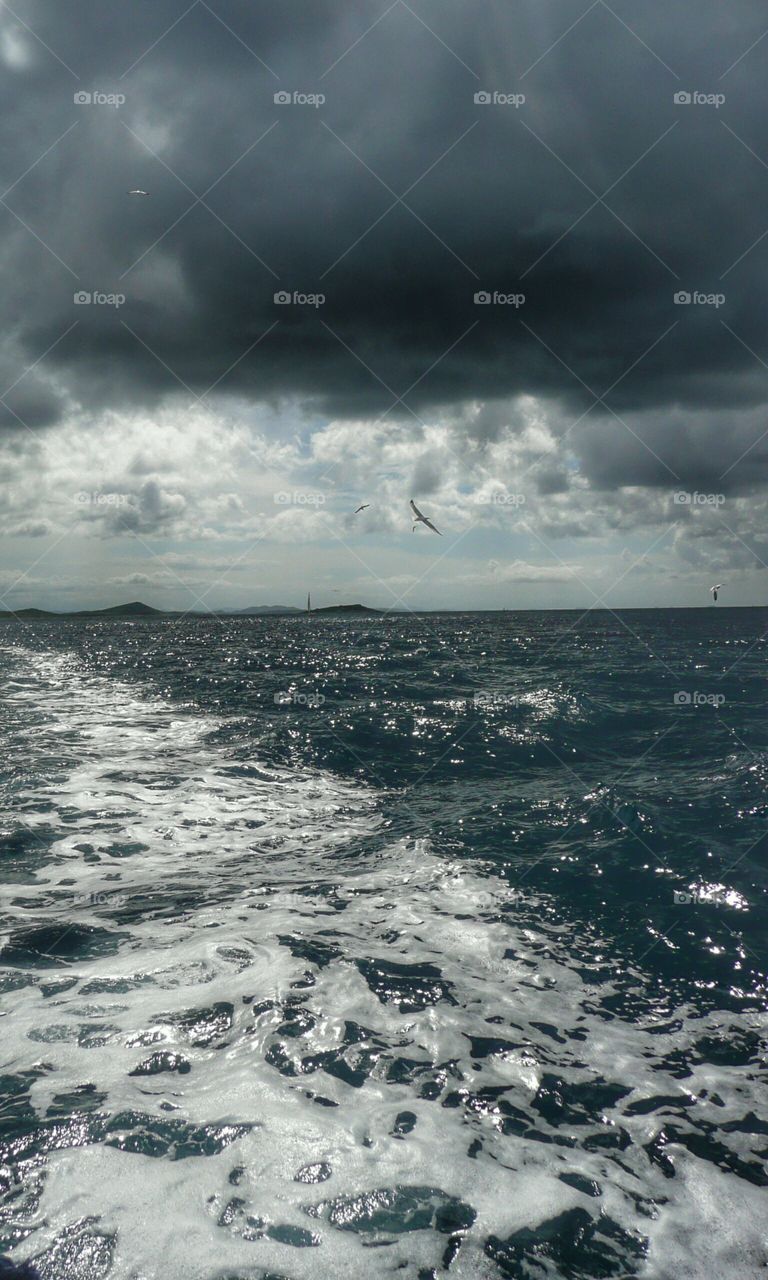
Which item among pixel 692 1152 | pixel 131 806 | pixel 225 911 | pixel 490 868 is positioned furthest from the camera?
pixel 131 806

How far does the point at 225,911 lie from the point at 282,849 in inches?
91.9

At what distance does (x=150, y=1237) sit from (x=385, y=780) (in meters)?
11.1

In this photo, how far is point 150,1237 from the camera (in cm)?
385

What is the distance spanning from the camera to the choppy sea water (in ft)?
13.2

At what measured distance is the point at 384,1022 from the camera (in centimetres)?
615

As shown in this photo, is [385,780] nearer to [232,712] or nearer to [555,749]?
[555,749]

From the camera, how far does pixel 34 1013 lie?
607cm

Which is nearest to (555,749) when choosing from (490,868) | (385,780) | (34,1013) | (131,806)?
(385,780)

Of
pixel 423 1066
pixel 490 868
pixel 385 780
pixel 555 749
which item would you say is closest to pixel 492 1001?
pixel 423 1066

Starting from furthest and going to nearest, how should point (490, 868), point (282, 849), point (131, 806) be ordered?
point (131, 806)
point (282, 849)
point (490, 868)

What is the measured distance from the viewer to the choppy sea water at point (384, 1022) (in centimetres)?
402

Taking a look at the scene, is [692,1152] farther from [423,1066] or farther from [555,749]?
[555,749]

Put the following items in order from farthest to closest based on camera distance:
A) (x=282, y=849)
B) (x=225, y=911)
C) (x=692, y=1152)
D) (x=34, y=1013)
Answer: (x=282, y=849)
(x=225, y=911)
(x=34, y=1013)
(x=692, y=1152)

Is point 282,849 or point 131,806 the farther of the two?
point 131,806
